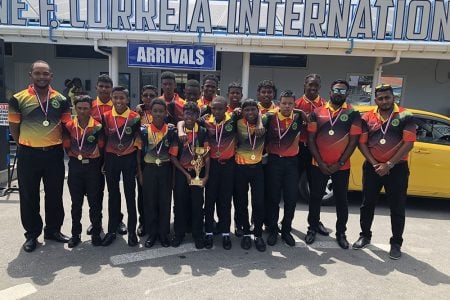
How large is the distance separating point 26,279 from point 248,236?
2209mm

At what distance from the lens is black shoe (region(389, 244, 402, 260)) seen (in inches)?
158

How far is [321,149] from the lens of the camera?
4.23 m

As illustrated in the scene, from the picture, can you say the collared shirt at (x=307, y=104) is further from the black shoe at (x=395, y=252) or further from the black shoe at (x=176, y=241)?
the black shoe at (x=176, y=241)

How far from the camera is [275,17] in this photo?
1002 centimetres

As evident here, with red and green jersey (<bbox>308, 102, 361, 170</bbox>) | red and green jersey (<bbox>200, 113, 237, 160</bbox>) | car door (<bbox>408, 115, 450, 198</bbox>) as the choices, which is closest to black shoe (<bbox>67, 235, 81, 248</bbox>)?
red and green jersey (<bbox>200, 113, 237, 160</bbox>)

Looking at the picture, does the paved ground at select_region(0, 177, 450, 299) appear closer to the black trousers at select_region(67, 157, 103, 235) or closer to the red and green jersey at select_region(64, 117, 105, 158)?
the black trousers at select_region(67, 157, 103, 235)

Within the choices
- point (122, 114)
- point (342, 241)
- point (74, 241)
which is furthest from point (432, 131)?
point (74, 241)

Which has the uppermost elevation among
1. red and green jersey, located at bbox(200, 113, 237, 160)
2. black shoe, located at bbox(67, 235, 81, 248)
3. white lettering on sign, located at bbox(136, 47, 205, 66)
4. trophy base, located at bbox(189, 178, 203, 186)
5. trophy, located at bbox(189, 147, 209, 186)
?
white lettering on sign, located at bbox(136, 47, 205, 66)

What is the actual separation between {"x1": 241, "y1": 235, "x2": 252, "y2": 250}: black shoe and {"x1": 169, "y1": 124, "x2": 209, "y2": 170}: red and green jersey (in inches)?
40.2

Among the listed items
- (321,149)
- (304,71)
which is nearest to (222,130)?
(321,149)

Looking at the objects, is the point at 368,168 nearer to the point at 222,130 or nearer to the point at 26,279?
the point at 222,130

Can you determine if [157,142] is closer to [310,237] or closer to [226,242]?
[226,242]

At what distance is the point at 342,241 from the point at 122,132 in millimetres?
2712

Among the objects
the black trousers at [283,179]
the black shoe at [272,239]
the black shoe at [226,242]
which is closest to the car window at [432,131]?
the black trousers at [283,179]
